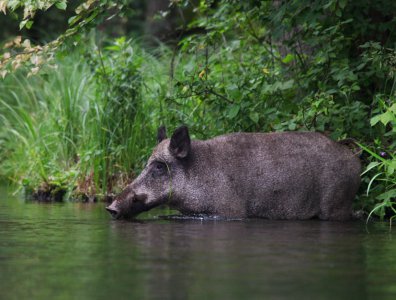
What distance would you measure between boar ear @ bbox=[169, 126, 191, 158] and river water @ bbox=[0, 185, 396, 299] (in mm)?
838

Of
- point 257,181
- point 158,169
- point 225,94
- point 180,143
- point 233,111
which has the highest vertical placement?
point 225,94

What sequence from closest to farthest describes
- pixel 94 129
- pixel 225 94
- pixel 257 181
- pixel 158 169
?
pixel 257 181, pixel 158 169, pixel 225 94, pixel 94 129

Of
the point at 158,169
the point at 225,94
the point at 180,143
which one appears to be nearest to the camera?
the point at 180,143

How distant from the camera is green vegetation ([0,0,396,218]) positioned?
10047 mm

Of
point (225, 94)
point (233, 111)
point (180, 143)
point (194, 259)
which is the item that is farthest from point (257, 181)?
point (194, 259)

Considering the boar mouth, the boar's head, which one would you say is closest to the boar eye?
the boar's head

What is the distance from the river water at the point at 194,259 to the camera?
5.13 m

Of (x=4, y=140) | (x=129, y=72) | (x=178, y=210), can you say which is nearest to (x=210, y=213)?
(x=178, y=210)

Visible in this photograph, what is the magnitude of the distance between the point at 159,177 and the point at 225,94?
2.02 metres

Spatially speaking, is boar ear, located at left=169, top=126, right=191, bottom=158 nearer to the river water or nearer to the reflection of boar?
the reflection of boar

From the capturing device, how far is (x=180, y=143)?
983 cm

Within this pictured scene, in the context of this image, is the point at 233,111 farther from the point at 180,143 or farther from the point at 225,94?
the point at 180,143

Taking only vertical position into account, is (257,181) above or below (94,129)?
below

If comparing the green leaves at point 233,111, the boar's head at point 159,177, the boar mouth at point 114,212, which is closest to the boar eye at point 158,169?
the boar's head at point 159,177
